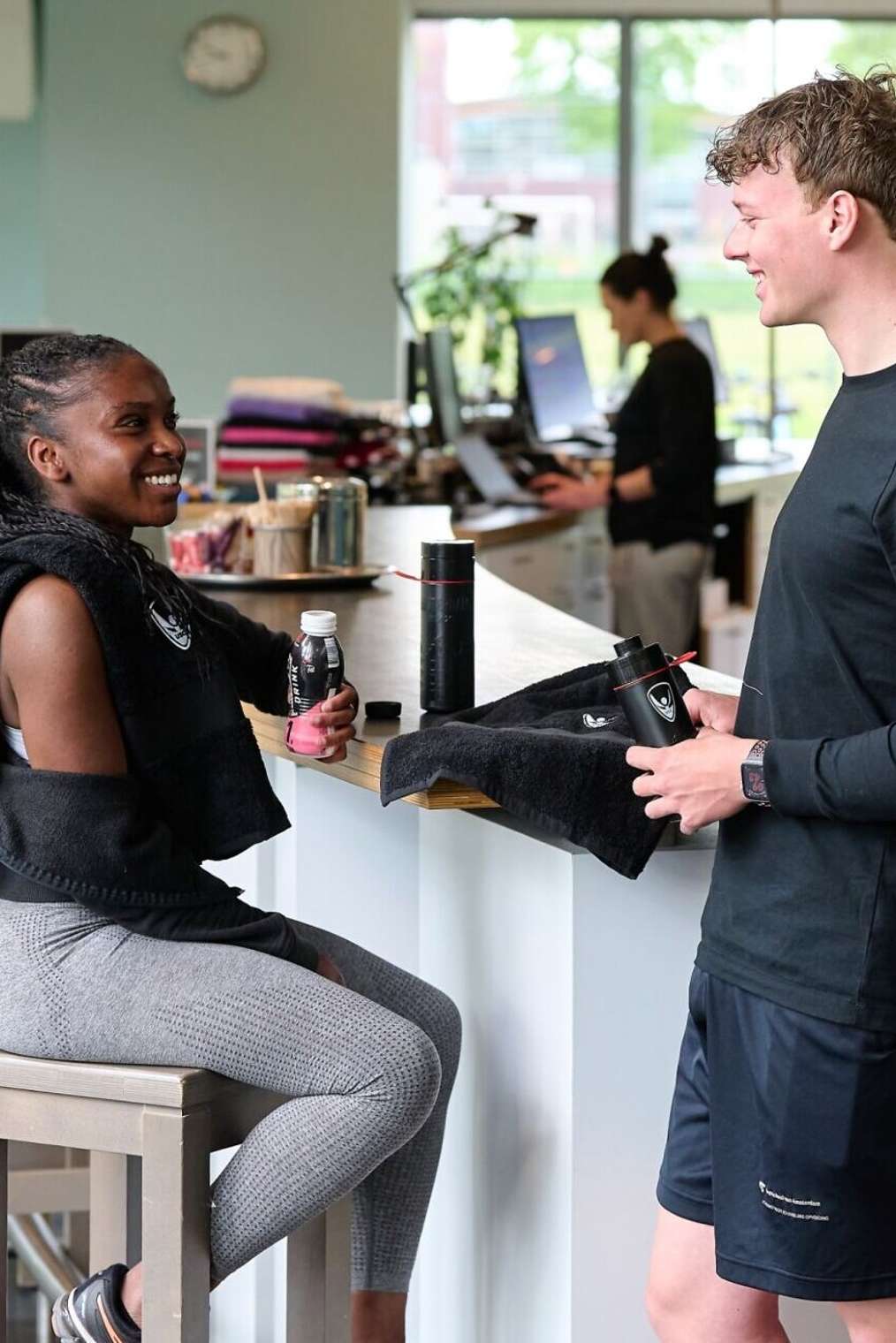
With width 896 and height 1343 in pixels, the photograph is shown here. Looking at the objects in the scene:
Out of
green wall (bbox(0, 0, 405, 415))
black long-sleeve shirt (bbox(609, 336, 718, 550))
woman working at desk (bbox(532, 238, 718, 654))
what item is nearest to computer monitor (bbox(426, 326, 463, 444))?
woman working at desk (bbox(532, 238, 718, 654))

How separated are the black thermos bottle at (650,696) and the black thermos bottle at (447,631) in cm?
47

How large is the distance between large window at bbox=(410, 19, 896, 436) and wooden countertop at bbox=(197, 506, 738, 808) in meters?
4.97

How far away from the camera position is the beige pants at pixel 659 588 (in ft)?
16.8

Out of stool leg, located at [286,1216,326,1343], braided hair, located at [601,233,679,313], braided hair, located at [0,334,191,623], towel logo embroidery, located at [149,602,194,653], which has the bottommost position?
stool leg, located at [286,1216,326,1343]

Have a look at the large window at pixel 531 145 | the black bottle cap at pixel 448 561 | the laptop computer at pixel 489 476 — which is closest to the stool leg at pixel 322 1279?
the black bottle cap at pixel 448 561

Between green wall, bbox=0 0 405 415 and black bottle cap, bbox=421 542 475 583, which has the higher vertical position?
green wall, bbox=0 0 405 415

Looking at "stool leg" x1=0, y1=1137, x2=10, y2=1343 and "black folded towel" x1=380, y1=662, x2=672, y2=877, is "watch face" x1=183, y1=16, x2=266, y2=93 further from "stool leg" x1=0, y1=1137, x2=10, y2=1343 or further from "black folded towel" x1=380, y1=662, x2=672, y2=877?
"stool leg" x1=0, y1=1137, x2=10, y2=1343

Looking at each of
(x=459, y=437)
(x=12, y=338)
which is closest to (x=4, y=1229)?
(x=12, y=338)

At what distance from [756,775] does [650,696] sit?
5.7 inches

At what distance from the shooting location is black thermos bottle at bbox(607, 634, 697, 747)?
1.47 metres

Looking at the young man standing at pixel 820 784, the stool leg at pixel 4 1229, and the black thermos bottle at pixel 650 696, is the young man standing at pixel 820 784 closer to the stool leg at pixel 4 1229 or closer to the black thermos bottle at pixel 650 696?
the black thermos bottle at pixel 650 696

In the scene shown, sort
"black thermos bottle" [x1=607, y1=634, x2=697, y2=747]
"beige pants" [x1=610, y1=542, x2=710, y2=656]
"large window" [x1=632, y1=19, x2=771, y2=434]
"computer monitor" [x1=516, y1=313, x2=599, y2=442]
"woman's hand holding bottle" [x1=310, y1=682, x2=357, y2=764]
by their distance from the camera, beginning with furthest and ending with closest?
1. "large window" [x1=632, y1=19, x2=771, y2=434]
2. "computer monitor" [x1=516, y1=313, x2=599, y2=442]
3. "beige pants" [x1=610, y1=542, x2=710, y2=656]
4. "woman's hand holding bottle" [x1=310, y1=682, x2=357, y2=764]
5. "black thermos bottle" [x1=607, y1=634, x2=697, y2=747]

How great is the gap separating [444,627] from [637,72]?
6.76 metres

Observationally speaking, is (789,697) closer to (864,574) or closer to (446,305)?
(864,574)
